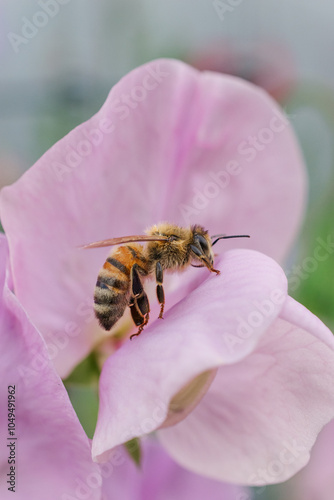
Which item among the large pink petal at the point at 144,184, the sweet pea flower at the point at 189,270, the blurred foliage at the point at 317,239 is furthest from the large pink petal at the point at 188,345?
the blurred foliage at the point at 317,239

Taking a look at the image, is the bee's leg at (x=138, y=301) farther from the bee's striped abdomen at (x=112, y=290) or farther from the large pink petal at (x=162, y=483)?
the large pink petal at (x=162, y=483)

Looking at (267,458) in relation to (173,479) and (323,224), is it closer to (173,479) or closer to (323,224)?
(173,479)

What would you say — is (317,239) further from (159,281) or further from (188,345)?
(188,345)

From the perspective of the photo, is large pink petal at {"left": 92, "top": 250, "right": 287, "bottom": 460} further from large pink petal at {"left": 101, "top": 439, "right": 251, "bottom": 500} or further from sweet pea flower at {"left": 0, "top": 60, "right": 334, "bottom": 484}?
large pink petal at {"left": 101, "top": 439, "right": 251, "bottom": 500}

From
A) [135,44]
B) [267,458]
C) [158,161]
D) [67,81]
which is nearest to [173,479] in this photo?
[267,458]

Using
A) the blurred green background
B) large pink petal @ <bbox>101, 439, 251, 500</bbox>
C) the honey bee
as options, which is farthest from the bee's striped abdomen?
the blurred green background

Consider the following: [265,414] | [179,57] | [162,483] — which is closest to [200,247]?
[265,414]
